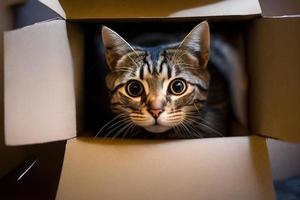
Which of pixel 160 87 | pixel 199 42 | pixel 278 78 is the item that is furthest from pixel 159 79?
pixel 278 78

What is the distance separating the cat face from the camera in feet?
2.77

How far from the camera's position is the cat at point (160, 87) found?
2.78 ft

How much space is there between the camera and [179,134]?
0.88m

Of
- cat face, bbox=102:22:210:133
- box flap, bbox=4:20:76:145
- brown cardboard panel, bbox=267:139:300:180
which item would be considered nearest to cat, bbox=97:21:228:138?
cat face, bbox=102:22:210:133

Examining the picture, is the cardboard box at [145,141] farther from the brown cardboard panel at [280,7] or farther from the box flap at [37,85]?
the brown cardboard panel at [280,7]

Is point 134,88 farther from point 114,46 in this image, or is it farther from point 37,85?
point 37,85

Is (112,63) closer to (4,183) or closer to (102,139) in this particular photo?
(102,139)

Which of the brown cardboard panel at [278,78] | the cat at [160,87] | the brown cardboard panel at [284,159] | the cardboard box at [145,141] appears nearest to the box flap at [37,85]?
the cardboard box at [145,141]

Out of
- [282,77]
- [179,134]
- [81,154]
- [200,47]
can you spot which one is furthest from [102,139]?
[282,77]

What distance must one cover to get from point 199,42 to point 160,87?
0.14 meters

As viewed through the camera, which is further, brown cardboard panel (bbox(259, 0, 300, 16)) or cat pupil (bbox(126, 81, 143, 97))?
brown cardboard panel (bbox(259, 0, 300, 16))

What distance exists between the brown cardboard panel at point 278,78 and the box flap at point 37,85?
1.40ft

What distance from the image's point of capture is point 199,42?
0.87 meters

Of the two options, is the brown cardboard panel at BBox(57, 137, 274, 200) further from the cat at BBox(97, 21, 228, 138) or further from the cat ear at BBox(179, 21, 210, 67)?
the cat ear at BBox(179, 21, 210, 67)
